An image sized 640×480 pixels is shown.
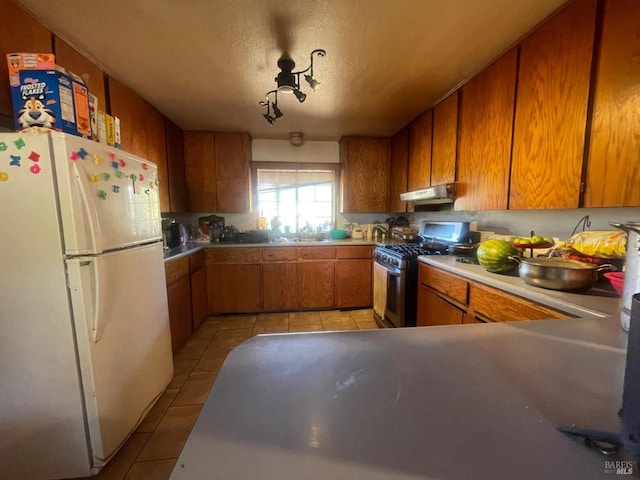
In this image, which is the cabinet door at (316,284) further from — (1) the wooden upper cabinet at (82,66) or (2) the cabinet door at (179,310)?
(1) the wooden upper cabinet at (82,66)

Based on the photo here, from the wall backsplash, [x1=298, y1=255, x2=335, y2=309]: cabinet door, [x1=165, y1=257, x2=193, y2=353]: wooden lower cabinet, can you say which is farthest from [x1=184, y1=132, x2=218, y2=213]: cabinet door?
[x1=298, y1=255, x2=335, y2=309]: cabinet door

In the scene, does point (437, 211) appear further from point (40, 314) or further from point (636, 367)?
point (40, 314)

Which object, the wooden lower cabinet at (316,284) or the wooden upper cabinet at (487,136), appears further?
the wooden lower cabinet at (316,284)

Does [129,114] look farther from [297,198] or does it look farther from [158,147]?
[297,198]

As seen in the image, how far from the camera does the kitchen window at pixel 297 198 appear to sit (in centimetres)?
364

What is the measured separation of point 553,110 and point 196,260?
3.04 metres

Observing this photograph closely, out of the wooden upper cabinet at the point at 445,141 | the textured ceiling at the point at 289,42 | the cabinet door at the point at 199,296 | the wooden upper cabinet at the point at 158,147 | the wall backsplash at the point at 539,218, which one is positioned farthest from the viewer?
the cabinet door at the point at 199,296

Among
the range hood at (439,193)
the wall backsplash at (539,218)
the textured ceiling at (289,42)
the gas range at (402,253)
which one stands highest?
the textured ceiling at (289,42)

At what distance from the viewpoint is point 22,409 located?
1.12 meters

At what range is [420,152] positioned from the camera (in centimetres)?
269

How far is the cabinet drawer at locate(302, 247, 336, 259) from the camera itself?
10.2 feet

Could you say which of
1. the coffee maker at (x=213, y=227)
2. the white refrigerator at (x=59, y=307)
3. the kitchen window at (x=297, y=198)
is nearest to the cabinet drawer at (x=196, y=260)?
the coffee maker at (x=213, y=227)

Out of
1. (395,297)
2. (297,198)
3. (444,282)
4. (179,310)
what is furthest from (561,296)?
(297,198)

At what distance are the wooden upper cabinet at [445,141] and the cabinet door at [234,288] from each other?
219cm
